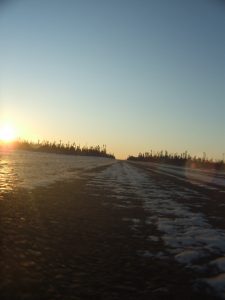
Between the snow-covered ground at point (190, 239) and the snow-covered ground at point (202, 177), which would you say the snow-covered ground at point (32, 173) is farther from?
the snow-covered ground at point (202, 177)

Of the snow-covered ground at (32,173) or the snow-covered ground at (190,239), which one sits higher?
the snow-covered ground at (32,173)

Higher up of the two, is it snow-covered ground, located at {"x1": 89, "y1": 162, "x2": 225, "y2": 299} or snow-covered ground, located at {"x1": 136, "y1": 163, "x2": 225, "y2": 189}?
→ snow-covered ground, located at {"x1": 136, "y1": 163, "x2": 225, "y2": 189}

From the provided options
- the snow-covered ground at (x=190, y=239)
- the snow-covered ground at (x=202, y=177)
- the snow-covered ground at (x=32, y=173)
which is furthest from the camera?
the snow-covered ground at (x=202, y=177)

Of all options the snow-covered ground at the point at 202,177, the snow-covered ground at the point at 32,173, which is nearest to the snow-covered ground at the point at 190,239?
the snow-covered ground at the point at 32,173

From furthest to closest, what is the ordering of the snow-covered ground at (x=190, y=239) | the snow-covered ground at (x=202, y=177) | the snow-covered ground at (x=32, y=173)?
the snow-covered ground at (x=202, y=177) → the snow-covered ground at (x=32, y=173) → the snow-covered ground at (x=190, y=239)

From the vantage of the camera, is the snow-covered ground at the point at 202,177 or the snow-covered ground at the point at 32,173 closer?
the snow-covered ground at the point at 32,173

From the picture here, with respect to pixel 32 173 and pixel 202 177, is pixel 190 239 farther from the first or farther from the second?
pixel 202 177

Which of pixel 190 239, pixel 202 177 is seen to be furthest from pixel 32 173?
pixel 202 177

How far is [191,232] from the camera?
7590 millimetres

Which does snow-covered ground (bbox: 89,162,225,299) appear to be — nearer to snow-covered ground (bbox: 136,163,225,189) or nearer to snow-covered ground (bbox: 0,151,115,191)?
snow-covered ground (bbox: 0,151,115,191)

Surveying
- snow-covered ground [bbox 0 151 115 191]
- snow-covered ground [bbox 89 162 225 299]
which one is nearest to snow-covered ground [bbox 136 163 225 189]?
snow-covered ground [bbox 0 151 115 191]

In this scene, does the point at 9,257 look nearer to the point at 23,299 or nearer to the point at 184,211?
the point at 23,299

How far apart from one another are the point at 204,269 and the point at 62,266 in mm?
1633

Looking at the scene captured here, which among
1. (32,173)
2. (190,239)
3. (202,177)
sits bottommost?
(190,239)
